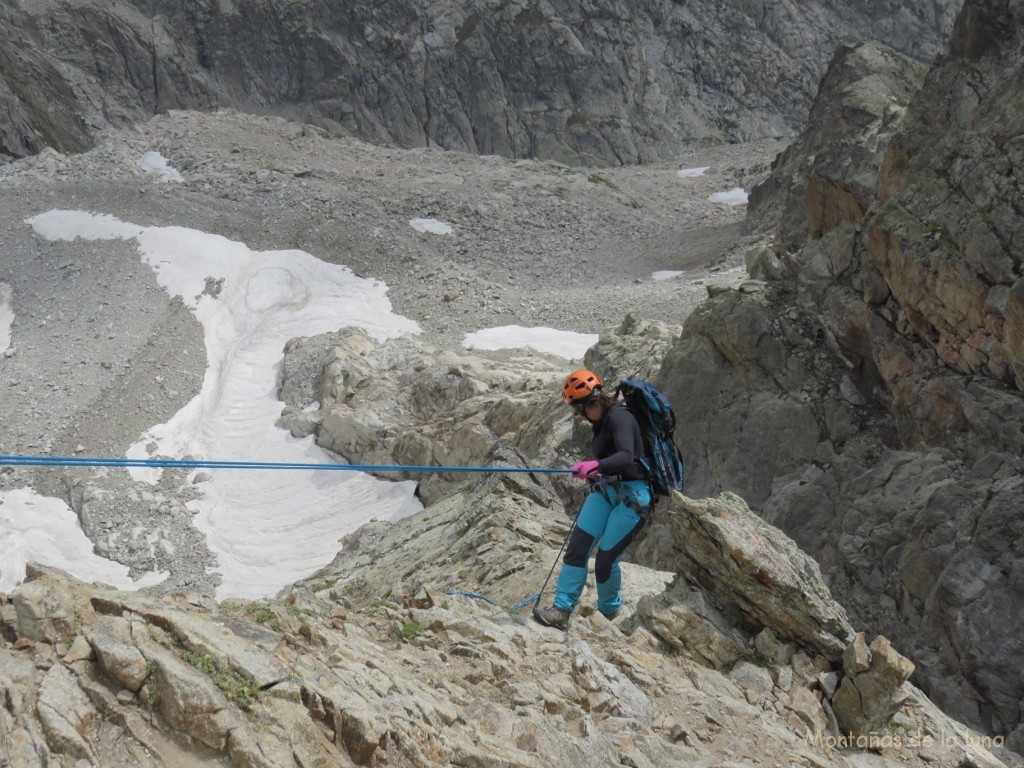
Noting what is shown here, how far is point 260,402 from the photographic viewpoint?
30.9 metres

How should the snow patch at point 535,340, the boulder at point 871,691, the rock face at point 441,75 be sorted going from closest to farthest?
1. the boulder at point 871,691
2. the snow patch at point 535,340
3. the rock face at point 441,75

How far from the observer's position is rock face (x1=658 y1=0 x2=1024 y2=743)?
11672 mm

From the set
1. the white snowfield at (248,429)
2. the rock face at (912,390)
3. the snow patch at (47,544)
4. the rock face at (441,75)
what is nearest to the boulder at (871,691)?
the rock face at (912,390)

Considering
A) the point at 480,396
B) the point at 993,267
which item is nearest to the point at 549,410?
the point at 480,396

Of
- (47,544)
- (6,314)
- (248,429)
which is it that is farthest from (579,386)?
(6,314)

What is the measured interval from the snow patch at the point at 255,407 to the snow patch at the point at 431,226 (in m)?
8.48

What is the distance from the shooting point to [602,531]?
9516 mm

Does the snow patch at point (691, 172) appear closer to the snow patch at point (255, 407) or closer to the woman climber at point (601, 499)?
the snow patch at point (255, 407)

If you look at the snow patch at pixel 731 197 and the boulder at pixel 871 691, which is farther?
the snow patch at pixel 731 197

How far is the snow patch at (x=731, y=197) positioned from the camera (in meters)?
69.8

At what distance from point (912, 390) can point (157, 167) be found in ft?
166

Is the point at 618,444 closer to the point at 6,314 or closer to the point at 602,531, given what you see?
the point at 602,531

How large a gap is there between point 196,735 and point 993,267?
1283 cm

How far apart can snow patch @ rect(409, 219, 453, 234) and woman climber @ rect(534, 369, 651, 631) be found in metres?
40.2
